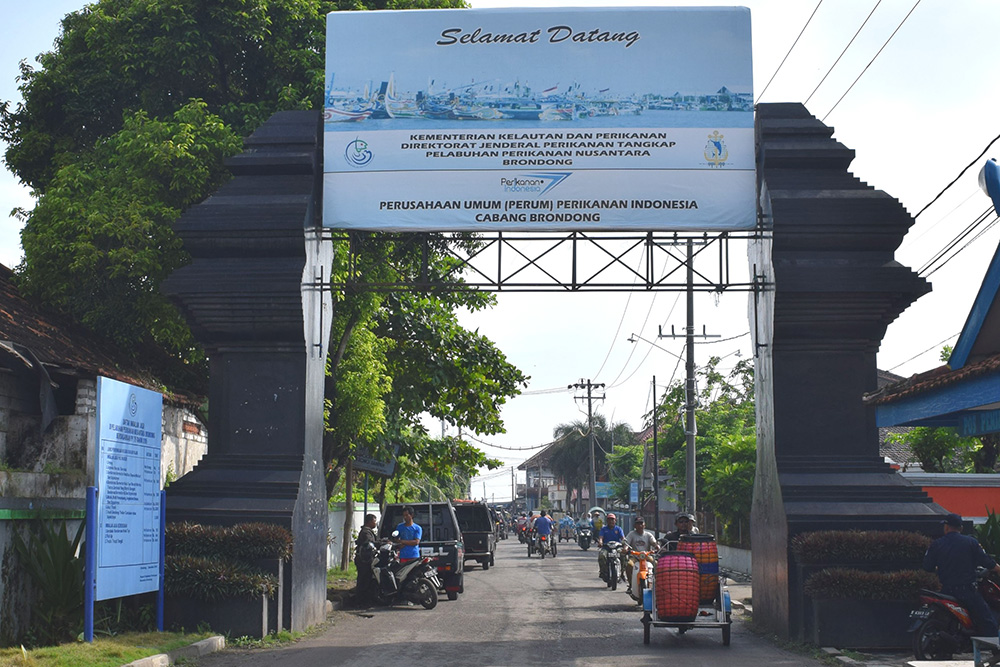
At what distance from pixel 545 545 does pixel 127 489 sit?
30.3 metres

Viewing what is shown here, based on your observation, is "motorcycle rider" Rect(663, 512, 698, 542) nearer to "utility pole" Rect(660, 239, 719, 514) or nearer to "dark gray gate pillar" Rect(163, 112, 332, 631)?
"dark gray gate pillar" Rect(163, 112, 332, 631)

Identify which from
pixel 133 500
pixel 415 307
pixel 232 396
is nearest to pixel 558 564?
pixel 415 307

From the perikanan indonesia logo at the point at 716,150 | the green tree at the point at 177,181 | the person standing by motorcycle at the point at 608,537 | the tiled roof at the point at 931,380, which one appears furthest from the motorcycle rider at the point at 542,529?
the perikanan indonesia logo at the point at 716,150

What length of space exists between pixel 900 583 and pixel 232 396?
30.1 ft

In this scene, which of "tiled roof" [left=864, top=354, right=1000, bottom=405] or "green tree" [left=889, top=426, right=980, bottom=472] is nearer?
"tiled roof" [left=864, top=354, right=1000, bottom=405]

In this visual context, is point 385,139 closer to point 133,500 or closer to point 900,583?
point 133,500

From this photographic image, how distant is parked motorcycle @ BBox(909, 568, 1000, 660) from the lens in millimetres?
11758

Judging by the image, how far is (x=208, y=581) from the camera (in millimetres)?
13977

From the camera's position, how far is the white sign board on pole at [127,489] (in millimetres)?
12055

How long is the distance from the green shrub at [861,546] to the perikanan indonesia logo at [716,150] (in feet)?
17.7

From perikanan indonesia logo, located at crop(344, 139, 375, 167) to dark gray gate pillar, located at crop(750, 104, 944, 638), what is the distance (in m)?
5.74

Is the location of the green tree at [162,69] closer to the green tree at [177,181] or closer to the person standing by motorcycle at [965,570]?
the green tree at [177,181]

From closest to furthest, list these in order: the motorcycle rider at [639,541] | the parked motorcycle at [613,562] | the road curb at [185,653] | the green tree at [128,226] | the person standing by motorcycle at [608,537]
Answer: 1. the road curb at [185,653]
2. the green tree at [128,226]
3. the motorcycle rider at [639,541]
4. the parked motorcycle at [613,562]
5. the person standing by motorcycle at [608,537]

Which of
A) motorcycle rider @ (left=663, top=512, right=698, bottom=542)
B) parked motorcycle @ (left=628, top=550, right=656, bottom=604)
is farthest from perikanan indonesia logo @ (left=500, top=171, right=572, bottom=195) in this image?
parked motorcycle @ (left=628, top=550, right=656, bottom=604)
